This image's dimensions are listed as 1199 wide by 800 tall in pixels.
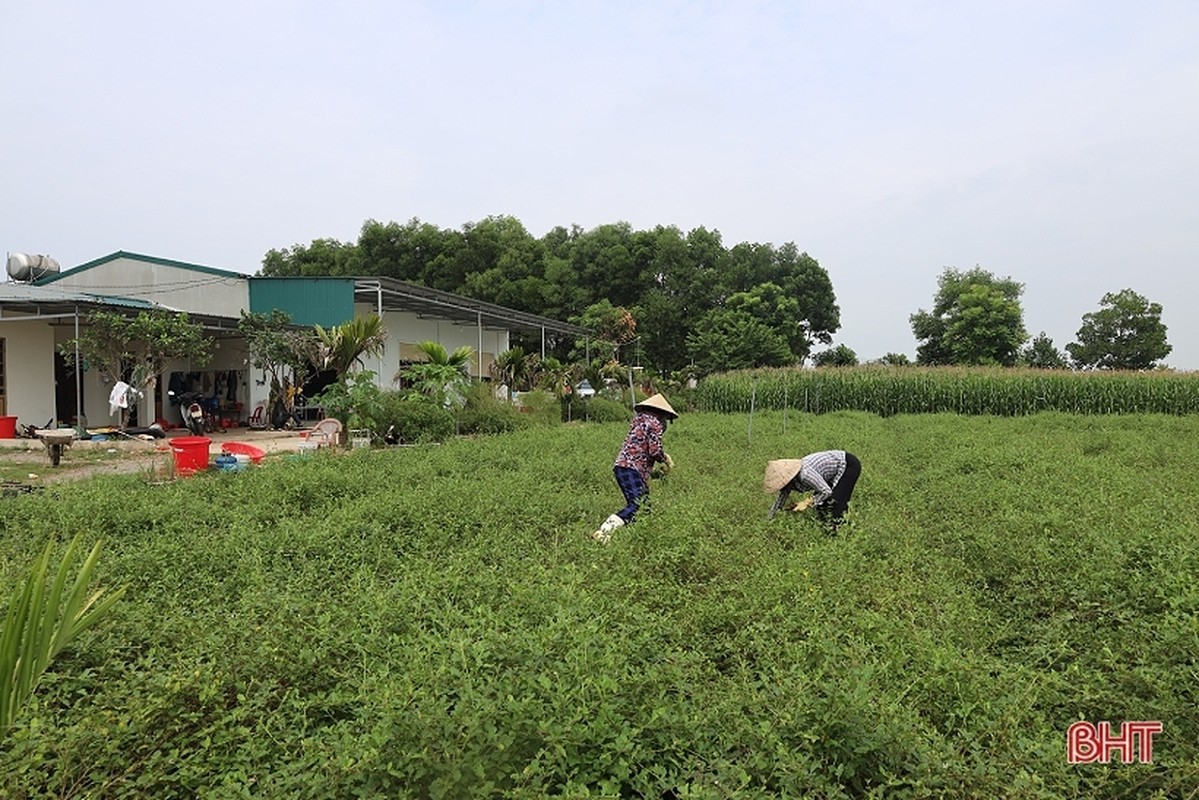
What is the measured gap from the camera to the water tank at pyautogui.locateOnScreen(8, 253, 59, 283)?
20062mm

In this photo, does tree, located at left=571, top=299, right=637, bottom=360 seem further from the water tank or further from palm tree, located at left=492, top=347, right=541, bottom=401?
the water tank

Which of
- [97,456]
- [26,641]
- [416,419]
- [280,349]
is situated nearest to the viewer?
[26,641]

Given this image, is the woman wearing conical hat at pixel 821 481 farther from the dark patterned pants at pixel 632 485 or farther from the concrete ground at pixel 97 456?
the concrete ground at pixel 97 456

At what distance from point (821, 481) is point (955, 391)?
1883 centimetres

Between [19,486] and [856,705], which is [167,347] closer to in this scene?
[19,486]

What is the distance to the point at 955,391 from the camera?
74.8 feet

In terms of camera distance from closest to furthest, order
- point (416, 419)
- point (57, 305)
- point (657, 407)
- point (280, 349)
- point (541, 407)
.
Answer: point (657, 407) < point (416, 419) < point (57, 305) < point (280, 349) < point (541, 407)

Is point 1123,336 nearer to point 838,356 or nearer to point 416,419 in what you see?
point 838,356

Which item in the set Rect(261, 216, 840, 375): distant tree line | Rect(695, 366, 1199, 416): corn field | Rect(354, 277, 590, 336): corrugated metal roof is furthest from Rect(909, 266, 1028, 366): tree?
Rect(354, 277, 590, 336): corrugated metal roof

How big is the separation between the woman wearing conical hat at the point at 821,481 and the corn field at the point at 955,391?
13.7 m

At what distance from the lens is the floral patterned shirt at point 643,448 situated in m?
7.11

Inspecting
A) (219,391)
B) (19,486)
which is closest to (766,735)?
(19,486)

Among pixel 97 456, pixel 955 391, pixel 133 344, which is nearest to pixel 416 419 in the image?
pixel 97 456

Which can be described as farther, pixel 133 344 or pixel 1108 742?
pixel 133 344
